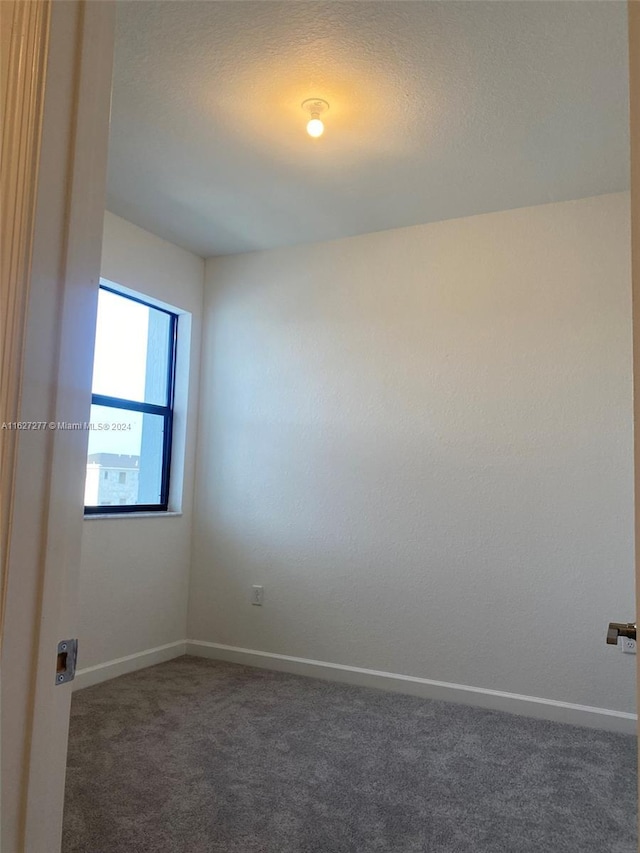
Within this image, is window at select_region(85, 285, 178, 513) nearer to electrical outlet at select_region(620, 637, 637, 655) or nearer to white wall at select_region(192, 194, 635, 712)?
white wall at select_region(192, 194, 635, 712)

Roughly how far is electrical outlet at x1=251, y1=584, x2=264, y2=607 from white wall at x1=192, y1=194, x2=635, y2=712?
0.04 metres

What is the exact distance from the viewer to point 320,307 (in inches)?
145

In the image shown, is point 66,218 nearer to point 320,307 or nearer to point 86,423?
point 86,423

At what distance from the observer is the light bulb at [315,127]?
238 cm

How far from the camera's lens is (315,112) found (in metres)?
2.37

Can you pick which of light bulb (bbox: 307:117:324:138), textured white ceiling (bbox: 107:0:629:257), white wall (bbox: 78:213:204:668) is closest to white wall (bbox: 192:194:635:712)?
white wall (bbox: 78:213:204:668)

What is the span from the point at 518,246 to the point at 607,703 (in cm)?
226

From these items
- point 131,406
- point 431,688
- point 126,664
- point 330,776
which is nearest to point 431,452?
point 431,688

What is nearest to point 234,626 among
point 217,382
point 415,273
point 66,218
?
point 217,382

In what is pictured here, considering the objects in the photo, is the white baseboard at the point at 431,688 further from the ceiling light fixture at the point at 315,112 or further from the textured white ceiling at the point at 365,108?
the ceiling light fixture at the point at 315,112

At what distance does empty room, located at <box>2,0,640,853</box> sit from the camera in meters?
2.05

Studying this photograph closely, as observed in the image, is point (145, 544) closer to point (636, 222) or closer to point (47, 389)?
point (47, 389)

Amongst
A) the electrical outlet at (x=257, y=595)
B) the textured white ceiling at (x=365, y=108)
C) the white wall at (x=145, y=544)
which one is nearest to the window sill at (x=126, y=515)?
the white wall at (x=145, y=544)

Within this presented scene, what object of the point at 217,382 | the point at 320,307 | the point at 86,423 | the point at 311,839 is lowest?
the point at 311,839
